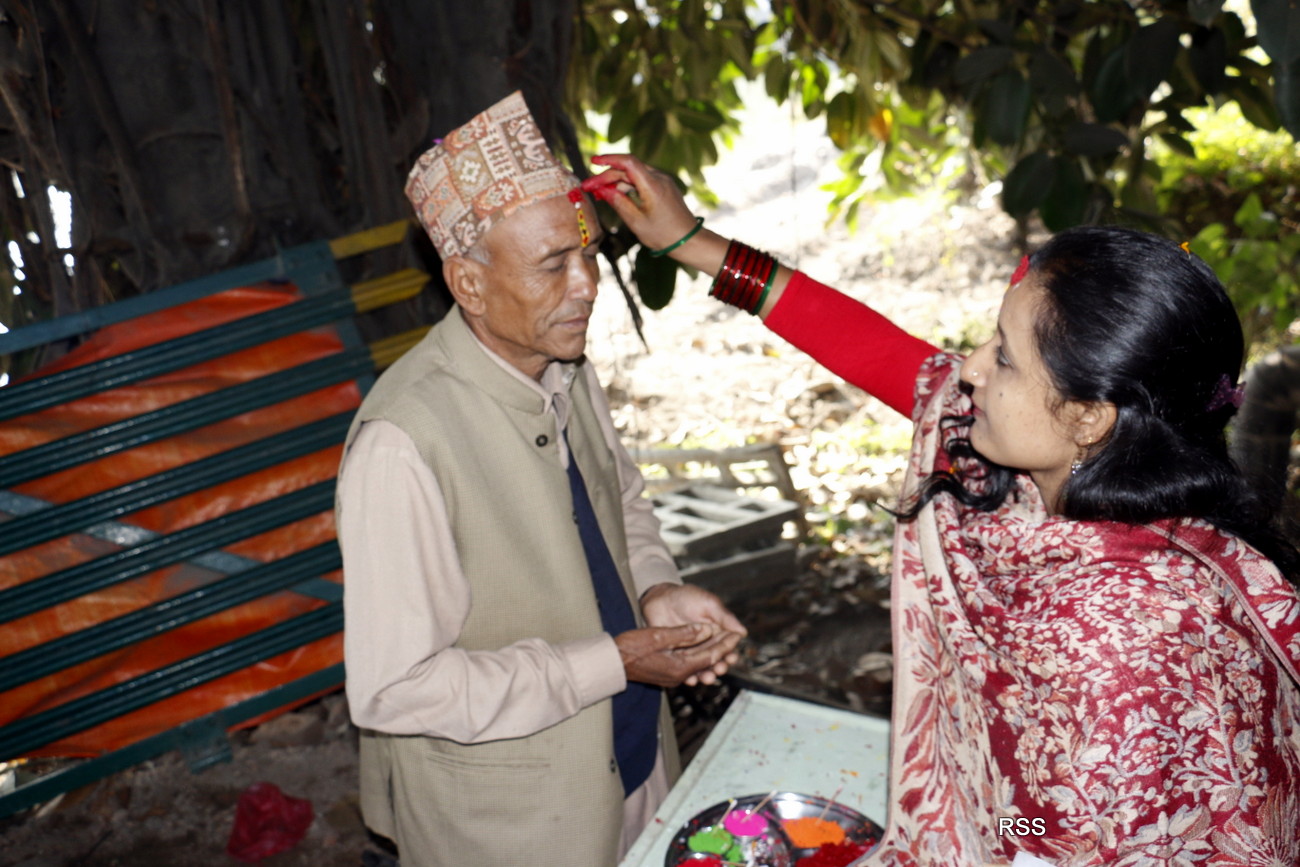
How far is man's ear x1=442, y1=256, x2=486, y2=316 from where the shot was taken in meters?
1.74

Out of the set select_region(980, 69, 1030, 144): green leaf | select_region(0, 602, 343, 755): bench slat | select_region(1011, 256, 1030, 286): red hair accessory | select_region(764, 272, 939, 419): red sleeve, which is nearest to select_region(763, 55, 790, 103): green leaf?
select_region(980, 69, 1030, 144): green leaf

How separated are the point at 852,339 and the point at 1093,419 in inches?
26.2

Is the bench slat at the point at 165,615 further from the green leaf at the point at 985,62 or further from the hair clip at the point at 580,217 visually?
the green leaf at the point at 985,62

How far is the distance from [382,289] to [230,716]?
1.42 m

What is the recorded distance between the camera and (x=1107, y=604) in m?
1.15

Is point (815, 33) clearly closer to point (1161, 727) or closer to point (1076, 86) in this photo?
point (1076, 86)

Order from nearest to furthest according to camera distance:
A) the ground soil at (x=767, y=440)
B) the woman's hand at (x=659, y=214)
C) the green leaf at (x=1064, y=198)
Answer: the woman's hand at (x=659, y=214)
the green leaf at (x=1064, y=198)
the ground soil at (x=767, y=440)

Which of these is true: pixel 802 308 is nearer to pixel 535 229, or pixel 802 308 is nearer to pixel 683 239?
pixel 683 239

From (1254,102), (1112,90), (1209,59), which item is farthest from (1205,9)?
(1254,102)

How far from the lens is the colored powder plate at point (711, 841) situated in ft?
4.91

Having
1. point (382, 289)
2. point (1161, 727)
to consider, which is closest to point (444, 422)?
point (1161, 727)

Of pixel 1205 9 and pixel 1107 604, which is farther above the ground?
pixel 1205 9

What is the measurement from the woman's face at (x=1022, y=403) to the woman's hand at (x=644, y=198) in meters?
0.80

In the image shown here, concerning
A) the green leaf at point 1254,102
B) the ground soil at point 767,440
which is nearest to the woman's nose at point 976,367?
the ground soil at point 767,440
